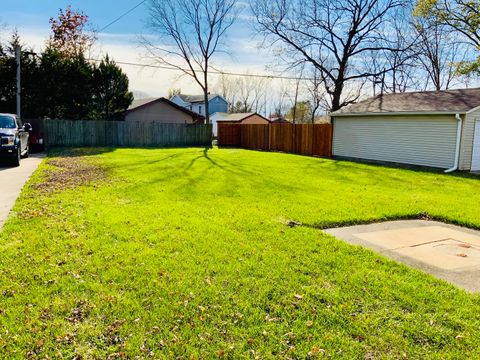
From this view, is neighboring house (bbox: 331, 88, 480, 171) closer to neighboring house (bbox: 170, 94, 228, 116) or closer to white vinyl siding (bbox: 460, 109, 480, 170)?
white vinyl siding (bbox: 460, 109, 480, 170)

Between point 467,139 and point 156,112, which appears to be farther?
point 156,112

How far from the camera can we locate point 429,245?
5223 millimetres

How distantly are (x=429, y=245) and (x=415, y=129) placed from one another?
11441mm

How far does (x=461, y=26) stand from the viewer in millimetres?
21094

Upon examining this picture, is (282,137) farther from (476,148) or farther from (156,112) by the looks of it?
(156,112)

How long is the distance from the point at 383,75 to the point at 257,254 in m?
26.8

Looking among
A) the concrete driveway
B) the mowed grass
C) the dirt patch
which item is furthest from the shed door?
the concrete driveway

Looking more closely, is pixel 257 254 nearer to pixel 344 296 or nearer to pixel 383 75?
pixel 344 296

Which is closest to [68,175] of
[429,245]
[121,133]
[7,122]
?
[7,122]

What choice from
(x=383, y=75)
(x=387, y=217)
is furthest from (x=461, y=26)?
(x=387, y=217)

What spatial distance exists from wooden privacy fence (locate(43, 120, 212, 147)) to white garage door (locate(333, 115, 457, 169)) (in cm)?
1048

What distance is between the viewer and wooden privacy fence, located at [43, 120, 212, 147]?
2094 cm

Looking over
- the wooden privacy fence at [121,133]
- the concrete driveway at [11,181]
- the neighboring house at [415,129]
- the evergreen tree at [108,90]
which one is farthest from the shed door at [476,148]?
the evergreen tree at [108,90]

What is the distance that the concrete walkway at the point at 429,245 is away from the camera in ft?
14.0
